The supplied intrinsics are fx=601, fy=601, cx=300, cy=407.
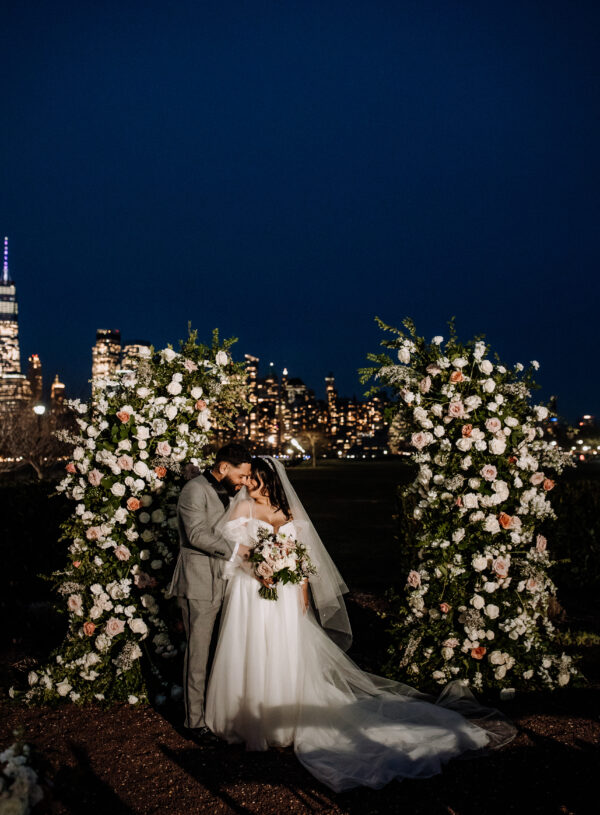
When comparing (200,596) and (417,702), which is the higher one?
(200,596)

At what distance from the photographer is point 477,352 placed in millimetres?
5918

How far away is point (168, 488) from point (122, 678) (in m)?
1.82

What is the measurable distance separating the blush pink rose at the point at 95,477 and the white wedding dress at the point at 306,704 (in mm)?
1459

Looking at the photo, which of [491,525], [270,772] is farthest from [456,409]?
[270,772]

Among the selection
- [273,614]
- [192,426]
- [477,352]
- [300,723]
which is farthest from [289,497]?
[477,352]

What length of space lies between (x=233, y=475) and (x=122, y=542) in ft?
4.86

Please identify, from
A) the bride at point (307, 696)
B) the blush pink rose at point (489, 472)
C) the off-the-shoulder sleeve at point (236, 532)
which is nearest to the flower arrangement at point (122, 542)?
the off-the-shoulder sleeve at point (236, 532)

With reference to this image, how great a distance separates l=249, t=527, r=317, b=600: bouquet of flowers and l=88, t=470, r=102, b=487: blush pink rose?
176cm

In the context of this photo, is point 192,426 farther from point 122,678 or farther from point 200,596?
point 122,678

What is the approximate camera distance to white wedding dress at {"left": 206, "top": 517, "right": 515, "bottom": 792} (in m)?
4.56

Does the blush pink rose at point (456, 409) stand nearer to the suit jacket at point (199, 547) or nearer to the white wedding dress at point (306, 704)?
the white wedding dress at point (306, 704)

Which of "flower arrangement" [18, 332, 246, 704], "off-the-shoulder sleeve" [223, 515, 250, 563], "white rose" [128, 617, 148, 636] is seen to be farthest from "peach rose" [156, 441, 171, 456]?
"white rose" [128, 617, 148, 636]

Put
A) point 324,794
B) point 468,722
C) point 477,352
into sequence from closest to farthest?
point 324,794, point 468,722, point 477,352

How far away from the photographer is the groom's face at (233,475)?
516 cm
